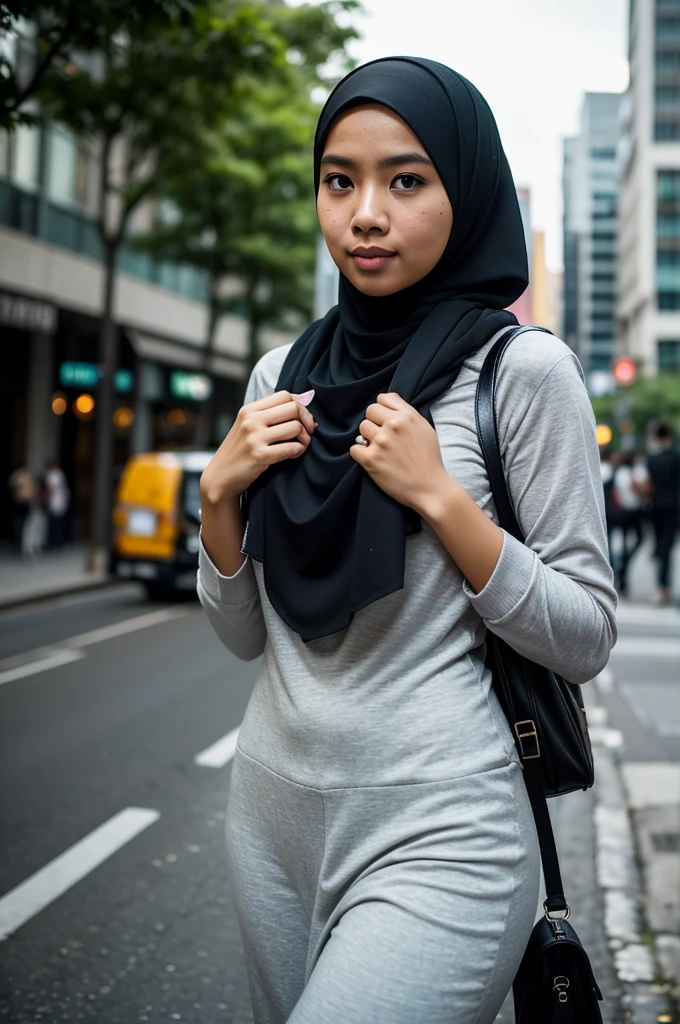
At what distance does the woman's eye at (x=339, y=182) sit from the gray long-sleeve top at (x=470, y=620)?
1.02ft

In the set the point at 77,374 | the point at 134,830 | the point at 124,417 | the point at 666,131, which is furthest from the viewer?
the point at 666,131

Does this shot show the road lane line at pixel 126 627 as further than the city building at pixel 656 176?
No

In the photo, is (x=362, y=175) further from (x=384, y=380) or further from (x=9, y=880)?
(x=9, y=880)

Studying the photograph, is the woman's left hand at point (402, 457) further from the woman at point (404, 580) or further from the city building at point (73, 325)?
the city building at point (73, 325)

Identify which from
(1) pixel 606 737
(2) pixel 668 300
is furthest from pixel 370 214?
(2) pixel 668 300

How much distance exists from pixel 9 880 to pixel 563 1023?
11.7 feet

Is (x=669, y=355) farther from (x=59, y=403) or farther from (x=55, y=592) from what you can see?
(x=55, y=592)

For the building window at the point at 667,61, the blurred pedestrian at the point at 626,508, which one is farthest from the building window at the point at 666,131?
the blurred pedestrian at the point at 626,508

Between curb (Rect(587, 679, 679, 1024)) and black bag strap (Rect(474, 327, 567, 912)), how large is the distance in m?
2.13

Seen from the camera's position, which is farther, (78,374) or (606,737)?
(78,374)

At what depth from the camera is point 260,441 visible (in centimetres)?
170

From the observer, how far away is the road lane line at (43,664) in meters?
9.51

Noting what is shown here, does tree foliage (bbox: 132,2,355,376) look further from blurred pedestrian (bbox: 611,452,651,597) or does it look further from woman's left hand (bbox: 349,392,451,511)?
woman's left hand (bbox: 349,392,451,511)

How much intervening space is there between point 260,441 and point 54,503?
20.6m
